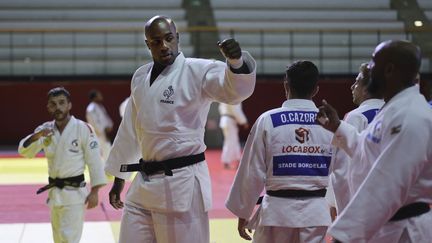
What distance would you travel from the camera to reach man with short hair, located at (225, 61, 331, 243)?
4.29 meters

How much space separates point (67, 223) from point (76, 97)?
11873 millimetres

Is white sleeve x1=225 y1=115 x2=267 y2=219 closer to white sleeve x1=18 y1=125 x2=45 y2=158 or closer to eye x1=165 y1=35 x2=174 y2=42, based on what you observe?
eye x1=165 y1=35 x2=174 y2=42

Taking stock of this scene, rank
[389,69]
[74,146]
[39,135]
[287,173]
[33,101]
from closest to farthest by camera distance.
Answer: [389,69] → [287,173] → [39,135] → [74,146] → [33,101]

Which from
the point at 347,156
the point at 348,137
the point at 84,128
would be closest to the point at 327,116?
the point at 348,137

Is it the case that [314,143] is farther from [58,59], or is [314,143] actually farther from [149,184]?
[58,59]

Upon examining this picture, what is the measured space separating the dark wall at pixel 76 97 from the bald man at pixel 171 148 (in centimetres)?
1357

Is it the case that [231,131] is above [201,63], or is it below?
below

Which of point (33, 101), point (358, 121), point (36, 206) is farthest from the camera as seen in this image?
point (33, 101)

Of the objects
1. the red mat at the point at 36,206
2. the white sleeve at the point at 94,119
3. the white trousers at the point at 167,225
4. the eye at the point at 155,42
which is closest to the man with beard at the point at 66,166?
the white trousers at the point at 167,225

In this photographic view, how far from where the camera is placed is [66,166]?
603cm

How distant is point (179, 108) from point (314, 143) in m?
0.86

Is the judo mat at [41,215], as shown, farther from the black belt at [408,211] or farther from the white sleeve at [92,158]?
the black belt at [408,211]

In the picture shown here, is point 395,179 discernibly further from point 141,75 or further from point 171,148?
point 141,75

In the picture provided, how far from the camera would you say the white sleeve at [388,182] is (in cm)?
286
